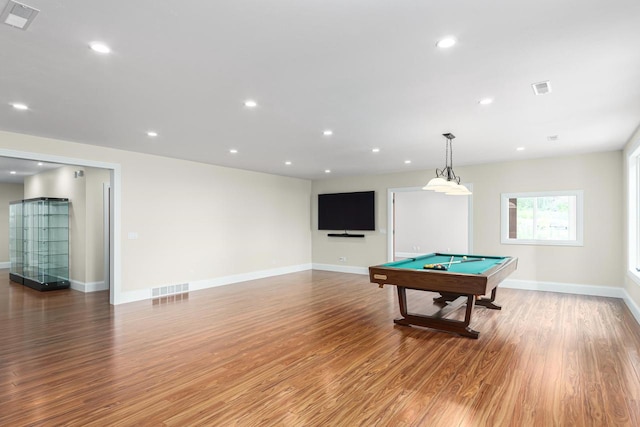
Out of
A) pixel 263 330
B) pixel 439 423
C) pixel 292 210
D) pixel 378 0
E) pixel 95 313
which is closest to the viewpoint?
pixel 378 0

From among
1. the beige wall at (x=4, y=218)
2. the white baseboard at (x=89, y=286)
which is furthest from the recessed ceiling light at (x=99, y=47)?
the beige wall at (x=4, y=218)

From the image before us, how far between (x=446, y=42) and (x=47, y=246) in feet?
28.0

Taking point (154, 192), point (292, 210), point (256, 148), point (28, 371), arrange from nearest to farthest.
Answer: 1. point (28, 371)
2. point (256, 148)
3. point (154, 192)
4. point (292, 210)

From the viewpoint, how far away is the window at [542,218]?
6652 mm

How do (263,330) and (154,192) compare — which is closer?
(263,330)

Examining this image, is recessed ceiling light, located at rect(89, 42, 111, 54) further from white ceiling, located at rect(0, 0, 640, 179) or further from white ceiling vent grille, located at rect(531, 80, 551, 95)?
white ceiling vent grille, located at rect(531, 80, 551, 95)

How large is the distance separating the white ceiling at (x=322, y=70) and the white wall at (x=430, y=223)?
588 cm

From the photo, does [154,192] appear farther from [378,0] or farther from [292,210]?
[378,0]

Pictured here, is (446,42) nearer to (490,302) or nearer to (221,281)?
(490,302)

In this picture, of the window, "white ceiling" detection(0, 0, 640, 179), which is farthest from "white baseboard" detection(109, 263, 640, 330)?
"white ceiling" detection(0, 0, 640, 179)

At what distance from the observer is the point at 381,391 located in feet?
9.22

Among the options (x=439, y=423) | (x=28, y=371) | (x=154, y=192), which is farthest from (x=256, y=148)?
(x=439, y=423)

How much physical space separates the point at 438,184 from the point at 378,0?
304 cm

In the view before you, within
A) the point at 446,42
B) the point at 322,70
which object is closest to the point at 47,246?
the point at 322,70
